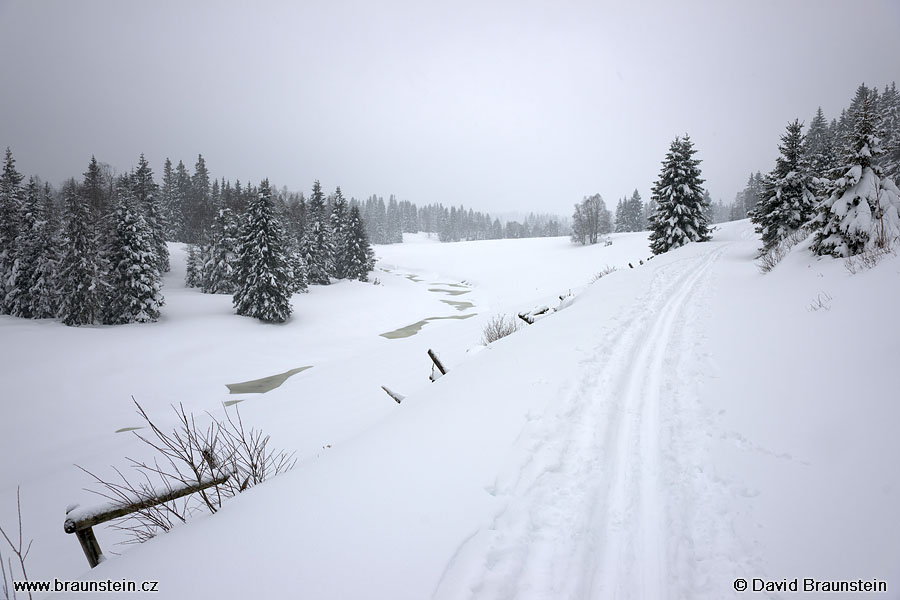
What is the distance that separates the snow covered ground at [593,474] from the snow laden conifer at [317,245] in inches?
1100

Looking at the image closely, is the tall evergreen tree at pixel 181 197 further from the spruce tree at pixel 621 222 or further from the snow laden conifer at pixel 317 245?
the spruce tree at pixel 621 222

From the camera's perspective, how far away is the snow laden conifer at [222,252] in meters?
31.3

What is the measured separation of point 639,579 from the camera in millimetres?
2367

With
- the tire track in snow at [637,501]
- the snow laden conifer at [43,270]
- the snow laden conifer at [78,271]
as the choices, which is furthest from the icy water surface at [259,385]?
the snow laden conifer at [43,270]

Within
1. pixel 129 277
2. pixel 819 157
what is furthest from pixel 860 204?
pixel 129 277

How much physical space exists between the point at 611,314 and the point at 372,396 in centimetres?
708

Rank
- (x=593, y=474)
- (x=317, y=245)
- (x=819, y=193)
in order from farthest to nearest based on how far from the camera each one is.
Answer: (x=317, y=245) < (x=819, y=193) < (x=593, y=474)

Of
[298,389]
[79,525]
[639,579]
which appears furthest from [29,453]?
[639,579]

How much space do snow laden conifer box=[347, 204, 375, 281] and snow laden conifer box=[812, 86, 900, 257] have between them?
122 ft

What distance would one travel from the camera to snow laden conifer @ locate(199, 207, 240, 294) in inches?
1231

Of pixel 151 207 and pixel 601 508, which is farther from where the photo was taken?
pixel 151 207

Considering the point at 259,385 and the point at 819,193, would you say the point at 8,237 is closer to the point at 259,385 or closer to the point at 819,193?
the point at 259,385

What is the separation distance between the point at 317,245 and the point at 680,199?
35.6 meters

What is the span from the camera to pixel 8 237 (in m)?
23.7
